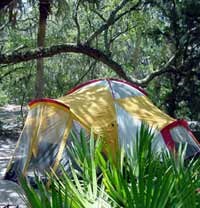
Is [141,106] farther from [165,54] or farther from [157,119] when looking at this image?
[165,54]

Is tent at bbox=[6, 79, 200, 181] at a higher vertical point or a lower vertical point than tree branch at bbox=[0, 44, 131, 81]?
lower

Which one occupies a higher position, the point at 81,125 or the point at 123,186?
the point at 123,186

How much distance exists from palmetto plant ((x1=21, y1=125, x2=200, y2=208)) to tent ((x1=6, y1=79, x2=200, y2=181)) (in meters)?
4.03

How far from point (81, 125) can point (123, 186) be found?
4496mm

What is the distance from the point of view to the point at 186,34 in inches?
451

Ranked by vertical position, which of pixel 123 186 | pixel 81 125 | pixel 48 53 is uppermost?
pixel 48 53

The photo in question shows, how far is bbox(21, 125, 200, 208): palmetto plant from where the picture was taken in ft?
4.73

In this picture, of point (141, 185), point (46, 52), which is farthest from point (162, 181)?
point (46, 52)

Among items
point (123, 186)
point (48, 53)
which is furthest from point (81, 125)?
point (123, 186)

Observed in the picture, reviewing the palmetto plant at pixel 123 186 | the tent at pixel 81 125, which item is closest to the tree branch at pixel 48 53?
the tent at pixel 81 125

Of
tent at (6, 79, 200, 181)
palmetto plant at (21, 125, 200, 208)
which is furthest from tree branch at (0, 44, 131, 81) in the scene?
palmetto plant at (21, 125, 200, 208)

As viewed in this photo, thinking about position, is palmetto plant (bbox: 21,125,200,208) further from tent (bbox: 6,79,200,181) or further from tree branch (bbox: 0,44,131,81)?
tent (bbox: 6,79,200,181)

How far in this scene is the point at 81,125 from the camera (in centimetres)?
611

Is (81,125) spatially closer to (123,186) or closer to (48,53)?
(48,53)
